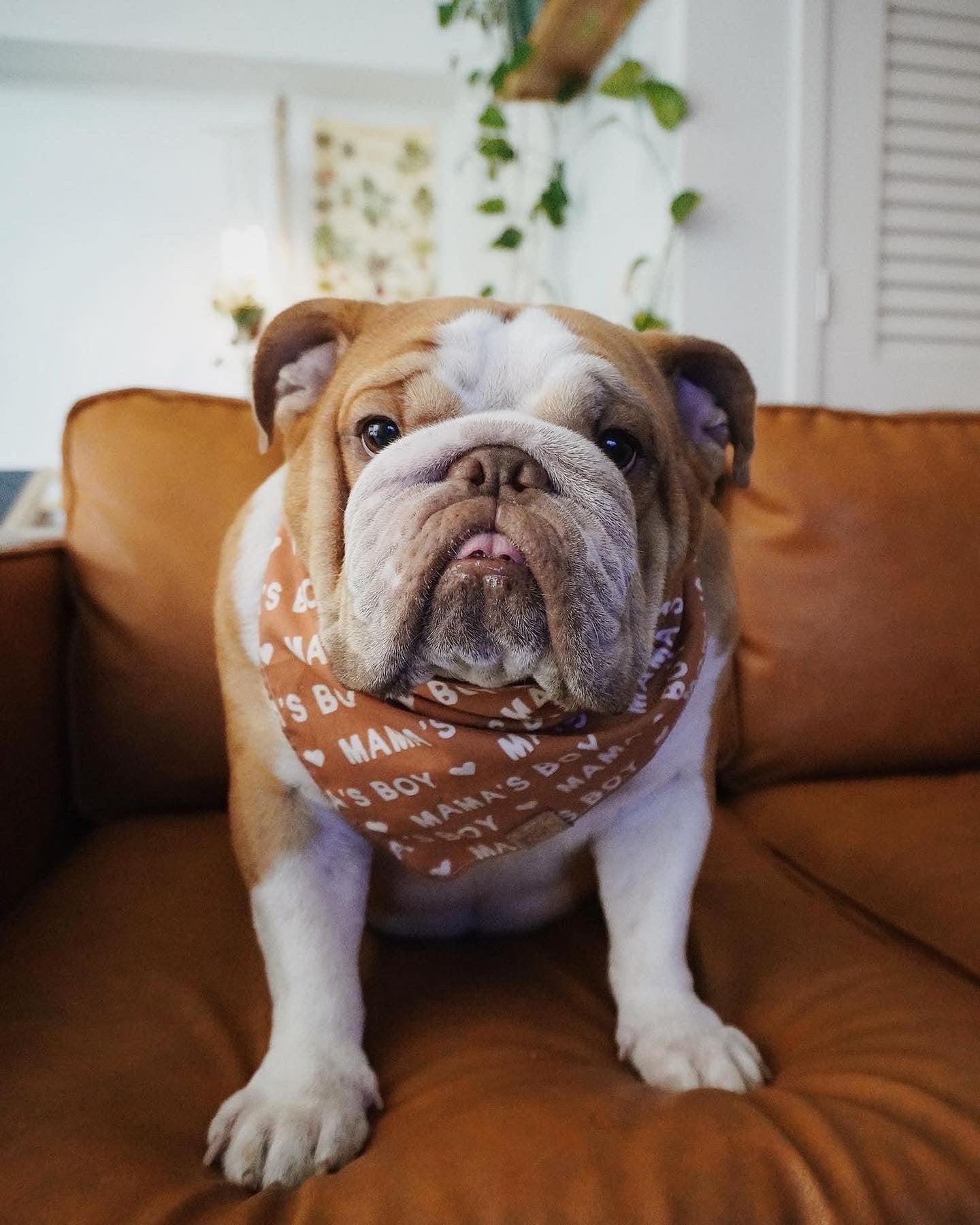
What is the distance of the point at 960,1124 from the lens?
2.31ft

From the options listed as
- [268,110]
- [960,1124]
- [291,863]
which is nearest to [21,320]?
[268,110]

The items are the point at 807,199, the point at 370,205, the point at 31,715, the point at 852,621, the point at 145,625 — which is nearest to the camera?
the point at 31,715

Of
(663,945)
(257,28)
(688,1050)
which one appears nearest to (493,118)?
(257,28)

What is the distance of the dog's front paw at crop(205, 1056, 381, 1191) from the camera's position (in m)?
0.73

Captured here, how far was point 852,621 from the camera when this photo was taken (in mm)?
1524

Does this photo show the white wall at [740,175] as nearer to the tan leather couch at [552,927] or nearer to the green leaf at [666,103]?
the green leaf at [666,103]

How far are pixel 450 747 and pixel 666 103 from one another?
2.00 meters

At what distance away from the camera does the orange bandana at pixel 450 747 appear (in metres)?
0.91

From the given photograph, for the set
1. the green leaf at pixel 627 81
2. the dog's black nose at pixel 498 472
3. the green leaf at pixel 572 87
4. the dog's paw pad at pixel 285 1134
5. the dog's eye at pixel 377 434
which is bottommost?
the dog's paw pad at pixel 285 1134

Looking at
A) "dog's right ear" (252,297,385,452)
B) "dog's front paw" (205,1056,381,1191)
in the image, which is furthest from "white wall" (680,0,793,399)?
"dog's front paw" (205,1056,381,1191)

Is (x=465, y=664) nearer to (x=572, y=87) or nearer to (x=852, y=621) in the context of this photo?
(x=852, y=621)

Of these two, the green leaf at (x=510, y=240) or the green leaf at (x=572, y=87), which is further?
the green leaf at (x=510, y=240)

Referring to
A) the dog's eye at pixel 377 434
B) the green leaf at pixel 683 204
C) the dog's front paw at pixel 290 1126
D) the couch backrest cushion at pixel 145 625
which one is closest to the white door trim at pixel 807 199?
the green leaf at pixel 683 204

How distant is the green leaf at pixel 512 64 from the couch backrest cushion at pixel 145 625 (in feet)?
6.71
